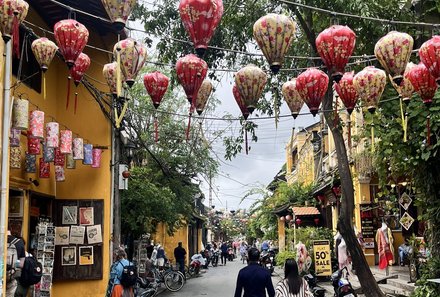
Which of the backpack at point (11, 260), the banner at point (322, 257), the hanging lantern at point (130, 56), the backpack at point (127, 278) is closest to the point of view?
the hanging lantern at point (130, 56)

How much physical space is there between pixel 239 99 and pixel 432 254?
516 cm

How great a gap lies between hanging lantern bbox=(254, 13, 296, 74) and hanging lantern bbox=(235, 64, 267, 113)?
72cm

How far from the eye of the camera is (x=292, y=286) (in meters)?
6.83

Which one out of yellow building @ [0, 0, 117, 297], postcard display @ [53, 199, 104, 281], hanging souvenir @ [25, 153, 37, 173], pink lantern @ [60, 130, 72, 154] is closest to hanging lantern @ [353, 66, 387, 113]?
pink lantern @ [60, 130, 72, 154]

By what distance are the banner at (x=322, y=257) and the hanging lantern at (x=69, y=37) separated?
13.0 meters

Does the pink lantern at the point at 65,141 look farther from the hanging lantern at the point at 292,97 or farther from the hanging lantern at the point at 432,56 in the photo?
the hanging lantern at the point at 432,56

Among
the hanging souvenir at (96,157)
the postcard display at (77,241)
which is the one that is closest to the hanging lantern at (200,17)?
the hanging souvenir at (96,157)

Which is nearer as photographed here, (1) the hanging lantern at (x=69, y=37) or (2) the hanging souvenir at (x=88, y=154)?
(1) the hanging lantern at (x=69, y=37)

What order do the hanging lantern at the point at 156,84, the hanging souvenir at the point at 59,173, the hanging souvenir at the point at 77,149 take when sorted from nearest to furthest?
the hanging lantern at the point at 156,84
the hanging souvenir at the point at 77,149
the hanging souvenir at the point at 59,173

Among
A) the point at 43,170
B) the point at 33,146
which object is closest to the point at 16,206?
the point at 43,170

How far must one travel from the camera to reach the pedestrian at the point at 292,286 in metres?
6.80

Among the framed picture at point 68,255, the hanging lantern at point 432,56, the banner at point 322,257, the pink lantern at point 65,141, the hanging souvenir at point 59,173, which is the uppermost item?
the hanging lantern at point 432,56

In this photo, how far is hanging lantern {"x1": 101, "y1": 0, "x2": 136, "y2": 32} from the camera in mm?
5516

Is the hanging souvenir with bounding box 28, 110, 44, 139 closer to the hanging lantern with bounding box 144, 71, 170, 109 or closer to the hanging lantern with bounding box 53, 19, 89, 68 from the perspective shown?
the hanging lantern with bounding box 144, 71, 170, 109
